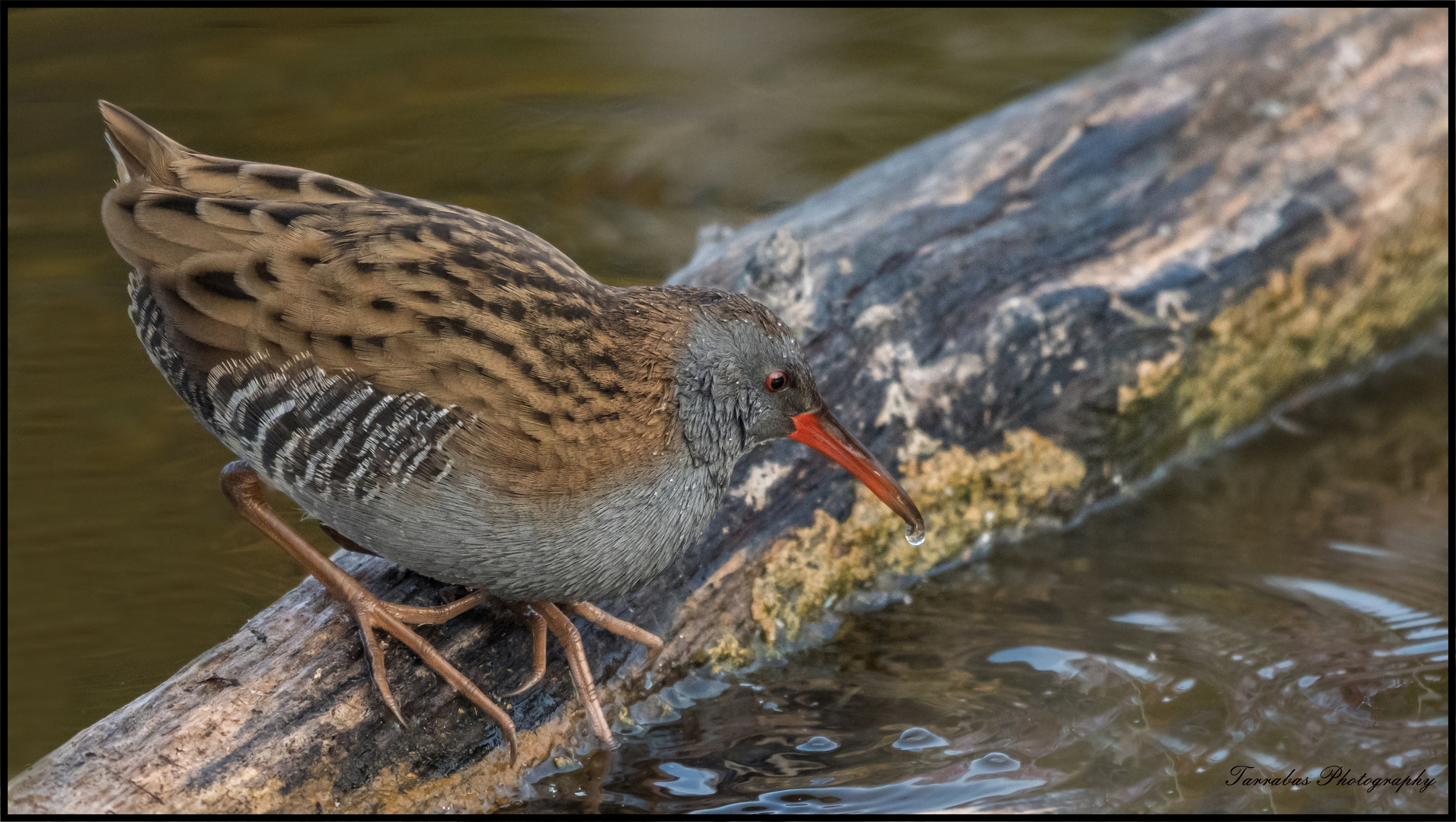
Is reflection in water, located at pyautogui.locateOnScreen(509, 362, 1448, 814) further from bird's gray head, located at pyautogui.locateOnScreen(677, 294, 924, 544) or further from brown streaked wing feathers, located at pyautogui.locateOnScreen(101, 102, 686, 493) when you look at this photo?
brown streaked wing feathers, located at pyautogui.locateOnScreen(101, 102, 686, 493)

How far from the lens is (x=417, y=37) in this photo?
7.14 meters

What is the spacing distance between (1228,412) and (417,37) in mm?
4720

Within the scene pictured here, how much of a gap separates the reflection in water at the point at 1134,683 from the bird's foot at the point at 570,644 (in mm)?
168

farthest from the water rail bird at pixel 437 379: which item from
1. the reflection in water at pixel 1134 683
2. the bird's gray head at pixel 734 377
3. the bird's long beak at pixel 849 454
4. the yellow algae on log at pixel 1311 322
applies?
the yellow algae on log at pixel 1311 322

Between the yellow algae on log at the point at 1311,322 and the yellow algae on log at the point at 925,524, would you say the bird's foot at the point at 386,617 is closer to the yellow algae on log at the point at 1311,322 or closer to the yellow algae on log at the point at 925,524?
the yellow algae on log at the point at 925,524

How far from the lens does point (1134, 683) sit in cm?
365

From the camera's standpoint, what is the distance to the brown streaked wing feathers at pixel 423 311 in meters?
2.75

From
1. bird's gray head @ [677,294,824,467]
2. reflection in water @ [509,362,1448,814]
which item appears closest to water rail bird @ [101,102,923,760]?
bird's gray head @ [677,294,824,467]

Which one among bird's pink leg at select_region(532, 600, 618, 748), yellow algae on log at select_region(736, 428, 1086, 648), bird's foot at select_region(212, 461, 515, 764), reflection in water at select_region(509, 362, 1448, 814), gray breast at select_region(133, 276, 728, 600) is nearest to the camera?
gray breast at select_region(133, 276, 728, 600)

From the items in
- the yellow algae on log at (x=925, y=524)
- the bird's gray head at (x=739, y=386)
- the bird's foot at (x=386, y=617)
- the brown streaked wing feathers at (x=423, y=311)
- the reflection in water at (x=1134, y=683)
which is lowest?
the reflection in water at (x=1134, y=683)

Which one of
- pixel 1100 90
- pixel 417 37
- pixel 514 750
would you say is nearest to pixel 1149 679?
pixel 514 750

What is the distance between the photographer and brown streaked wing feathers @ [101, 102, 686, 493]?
2.75 meters

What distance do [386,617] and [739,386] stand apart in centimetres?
96

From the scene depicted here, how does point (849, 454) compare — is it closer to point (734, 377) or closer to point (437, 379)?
point (734, 377)
